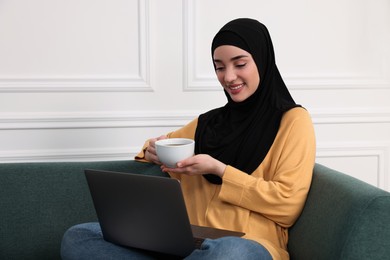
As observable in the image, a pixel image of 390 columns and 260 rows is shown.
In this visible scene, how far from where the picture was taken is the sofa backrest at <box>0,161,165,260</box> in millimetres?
1871

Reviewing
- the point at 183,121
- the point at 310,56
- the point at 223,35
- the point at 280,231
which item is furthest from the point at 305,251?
the point at 310,56

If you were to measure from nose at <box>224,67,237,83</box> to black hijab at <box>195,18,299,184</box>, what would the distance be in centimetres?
8

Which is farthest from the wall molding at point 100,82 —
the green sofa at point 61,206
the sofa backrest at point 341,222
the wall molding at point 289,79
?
the sofa backrest at point 341,222

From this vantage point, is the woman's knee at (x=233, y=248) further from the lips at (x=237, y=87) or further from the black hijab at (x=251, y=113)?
the lips at (x=237, y=87)

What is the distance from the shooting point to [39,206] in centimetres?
190

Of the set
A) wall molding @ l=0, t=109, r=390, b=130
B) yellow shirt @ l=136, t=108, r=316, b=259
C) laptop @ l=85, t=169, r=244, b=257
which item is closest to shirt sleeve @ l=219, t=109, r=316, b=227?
yellow shirt @ l=136, t=108, r=316, b=259

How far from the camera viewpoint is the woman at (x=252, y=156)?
61.9 inches

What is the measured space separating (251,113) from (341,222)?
0.52 m

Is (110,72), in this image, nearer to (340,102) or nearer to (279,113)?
(279,113)

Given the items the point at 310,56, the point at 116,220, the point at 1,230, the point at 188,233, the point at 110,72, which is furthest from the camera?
the point at 310,56

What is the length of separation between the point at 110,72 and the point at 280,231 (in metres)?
1.04

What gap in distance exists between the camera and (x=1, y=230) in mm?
1862

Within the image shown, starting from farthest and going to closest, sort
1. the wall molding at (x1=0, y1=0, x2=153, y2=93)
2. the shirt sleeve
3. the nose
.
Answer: the wall molding at (x1=0, y1=0, x2=153, y2=93) < the nose < the shirt sleeve

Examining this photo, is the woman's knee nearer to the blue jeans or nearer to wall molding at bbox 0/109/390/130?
the blue jeans
